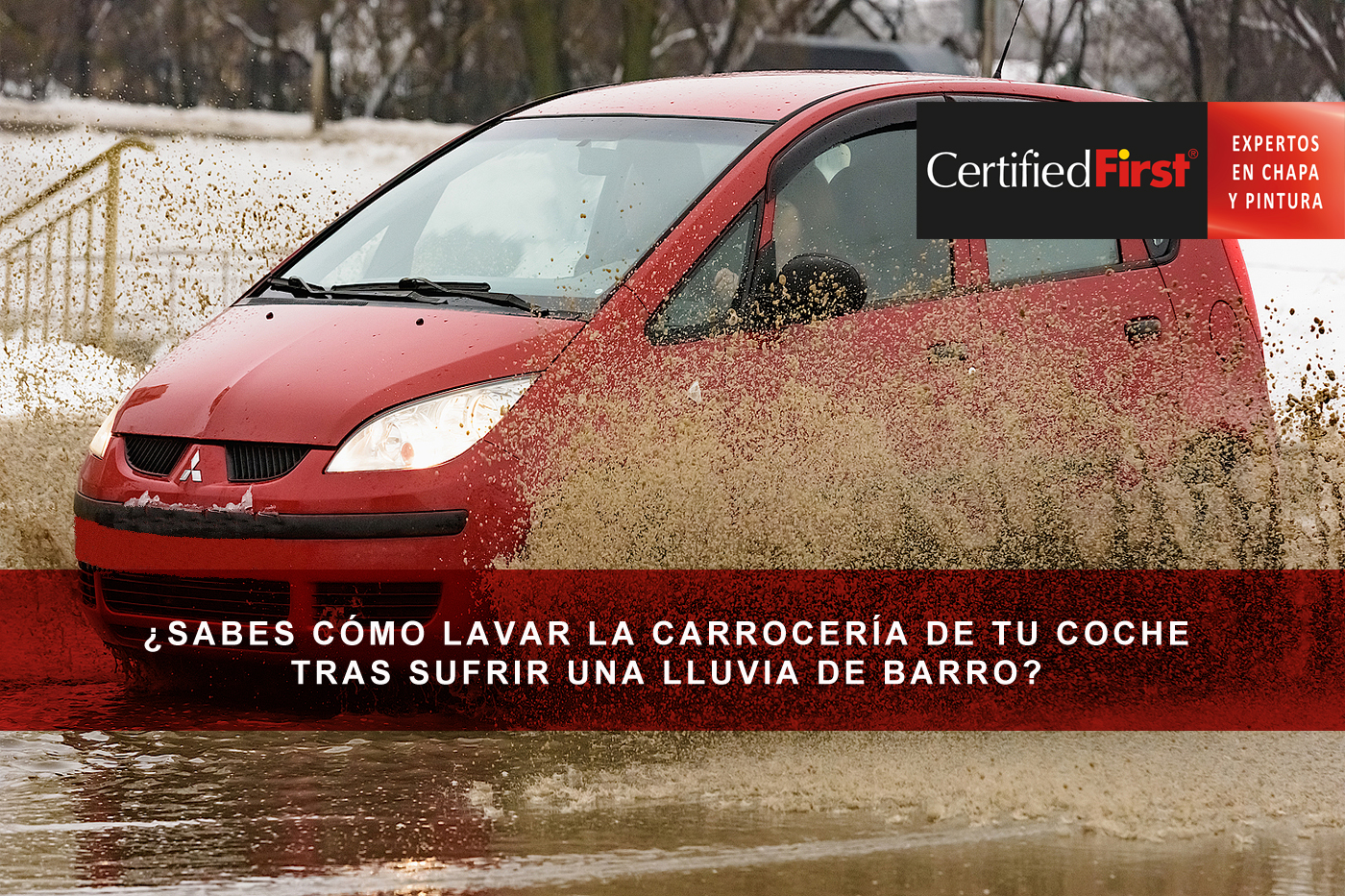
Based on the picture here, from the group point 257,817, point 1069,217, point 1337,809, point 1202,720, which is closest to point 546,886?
point 257,817

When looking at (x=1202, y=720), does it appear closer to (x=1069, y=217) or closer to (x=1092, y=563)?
(x=1092, y=563)

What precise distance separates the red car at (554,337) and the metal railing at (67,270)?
5.55 metres

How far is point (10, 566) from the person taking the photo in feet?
21.9

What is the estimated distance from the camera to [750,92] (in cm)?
624

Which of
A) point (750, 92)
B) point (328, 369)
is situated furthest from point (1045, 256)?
point (328, 369)

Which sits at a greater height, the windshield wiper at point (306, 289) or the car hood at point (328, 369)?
the windshield wiper at point (306, 289)

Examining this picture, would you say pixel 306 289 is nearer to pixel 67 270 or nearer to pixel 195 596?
pixel 195 596

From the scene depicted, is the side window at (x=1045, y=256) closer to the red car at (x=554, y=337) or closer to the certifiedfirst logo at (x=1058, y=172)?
the red car at (x=554, y=337)

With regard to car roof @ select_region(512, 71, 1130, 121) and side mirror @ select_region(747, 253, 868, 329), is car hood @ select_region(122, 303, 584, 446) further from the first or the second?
car roof @ select_region(512, 71, 1130, 121)

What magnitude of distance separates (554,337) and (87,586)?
4.86 ft

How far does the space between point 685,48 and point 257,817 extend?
127 feet

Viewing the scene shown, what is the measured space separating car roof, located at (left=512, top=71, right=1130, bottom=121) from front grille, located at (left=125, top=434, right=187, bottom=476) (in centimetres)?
196

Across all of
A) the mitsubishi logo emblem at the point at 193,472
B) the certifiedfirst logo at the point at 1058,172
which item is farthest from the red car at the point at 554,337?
the certifiedfirst logo at the point at 1058,172

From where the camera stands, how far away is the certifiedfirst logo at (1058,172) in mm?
6184
